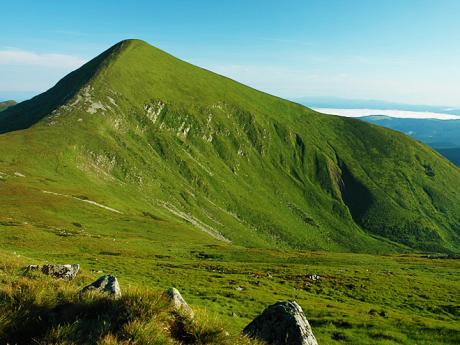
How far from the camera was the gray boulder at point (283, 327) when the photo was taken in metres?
13.1

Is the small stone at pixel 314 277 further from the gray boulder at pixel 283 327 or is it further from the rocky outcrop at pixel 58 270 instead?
the gray boulder at pixel 283 327

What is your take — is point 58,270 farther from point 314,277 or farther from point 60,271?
point 314,277

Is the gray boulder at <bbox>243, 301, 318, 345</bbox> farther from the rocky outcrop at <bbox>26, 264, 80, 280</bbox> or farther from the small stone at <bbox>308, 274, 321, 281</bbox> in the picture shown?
the small stone at <bbox>308, 274, 321, 281</bbox>

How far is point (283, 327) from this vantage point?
13375 millimetres

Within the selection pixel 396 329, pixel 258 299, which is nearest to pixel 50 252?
pixel 258 299

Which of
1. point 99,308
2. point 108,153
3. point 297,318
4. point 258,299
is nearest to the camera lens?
point 99,308

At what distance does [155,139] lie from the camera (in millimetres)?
193750

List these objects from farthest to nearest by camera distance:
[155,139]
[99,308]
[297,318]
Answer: [155,139]
[297,318]
[99,308]

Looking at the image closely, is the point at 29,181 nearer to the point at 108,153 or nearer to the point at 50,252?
the point at 108,153

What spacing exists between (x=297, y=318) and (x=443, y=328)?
21516 millimetres

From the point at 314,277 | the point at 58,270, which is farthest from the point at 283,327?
the point at 314,277

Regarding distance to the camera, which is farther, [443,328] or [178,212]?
[178,212]

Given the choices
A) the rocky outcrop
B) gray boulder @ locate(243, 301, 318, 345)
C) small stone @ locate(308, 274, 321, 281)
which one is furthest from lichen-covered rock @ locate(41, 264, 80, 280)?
small stone @ locate(308, 274, 321, 281)

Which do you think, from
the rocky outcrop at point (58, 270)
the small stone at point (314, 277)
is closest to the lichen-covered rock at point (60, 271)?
the rocky outcrop at point (58, 270)
